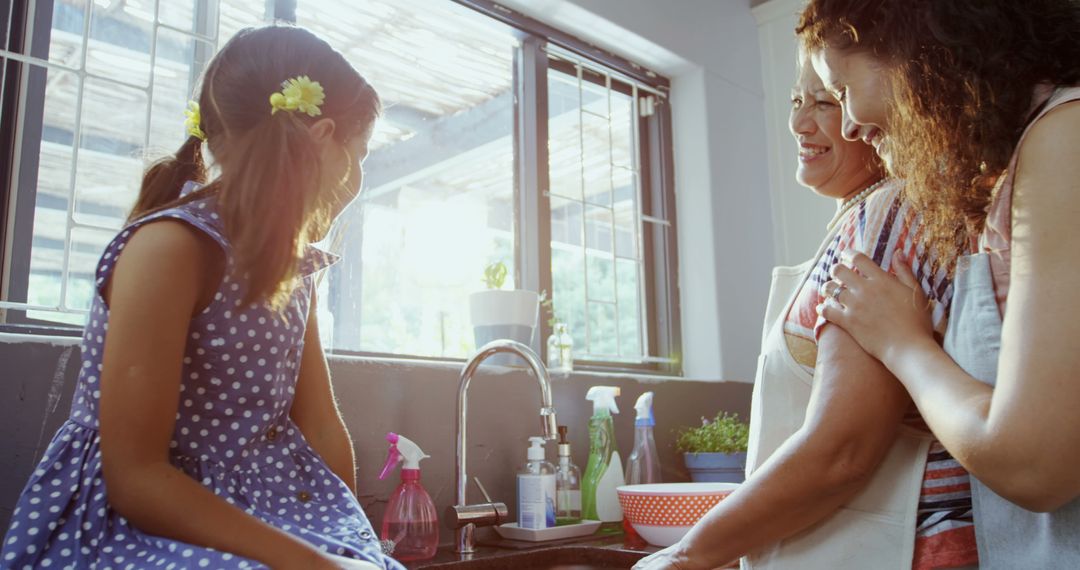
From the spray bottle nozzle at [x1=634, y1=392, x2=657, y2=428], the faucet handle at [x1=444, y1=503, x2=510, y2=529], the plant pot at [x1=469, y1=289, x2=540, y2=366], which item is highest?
the plant pot at [x1=469, y1=289, x2=540, y2=366]

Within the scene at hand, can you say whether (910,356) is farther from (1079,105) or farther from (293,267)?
(293,267)

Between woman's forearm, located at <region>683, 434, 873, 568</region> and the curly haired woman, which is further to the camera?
woman's forearm, located at <region>683, 434, 873, 568</region>

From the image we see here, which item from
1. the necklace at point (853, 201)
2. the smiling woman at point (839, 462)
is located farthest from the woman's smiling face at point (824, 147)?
the smiling woman at point (839, 462)

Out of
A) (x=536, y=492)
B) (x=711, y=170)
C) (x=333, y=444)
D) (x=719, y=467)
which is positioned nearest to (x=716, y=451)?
(x=719, y=467)

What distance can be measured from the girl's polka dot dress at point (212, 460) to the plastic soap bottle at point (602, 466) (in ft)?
2.78

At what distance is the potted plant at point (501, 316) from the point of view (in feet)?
6.25

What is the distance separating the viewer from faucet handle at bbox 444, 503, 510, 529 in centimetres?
149

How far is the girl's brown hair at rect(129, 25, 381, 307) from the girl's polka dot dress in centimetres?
4

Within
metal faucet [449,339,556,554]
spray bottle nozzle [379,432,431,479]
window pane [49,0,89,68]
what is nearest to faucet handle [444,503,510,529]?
metal faucet [449,339,556,554]

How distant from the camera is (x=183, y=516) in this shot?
0.82 metres

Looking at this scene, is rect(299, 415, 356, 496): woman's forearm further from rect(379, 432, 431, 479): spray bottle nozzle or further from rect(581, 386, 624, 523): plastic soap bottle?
rect(581, 386, 624, 523): plastic soap bottle

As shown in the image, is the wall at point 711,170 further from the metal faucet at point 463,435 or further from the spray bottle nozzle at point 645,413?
the metal faucet at point 463,435

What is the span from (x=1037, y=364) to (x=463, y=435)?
3.68 ft

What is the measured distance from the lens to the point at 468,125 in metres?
2.66
